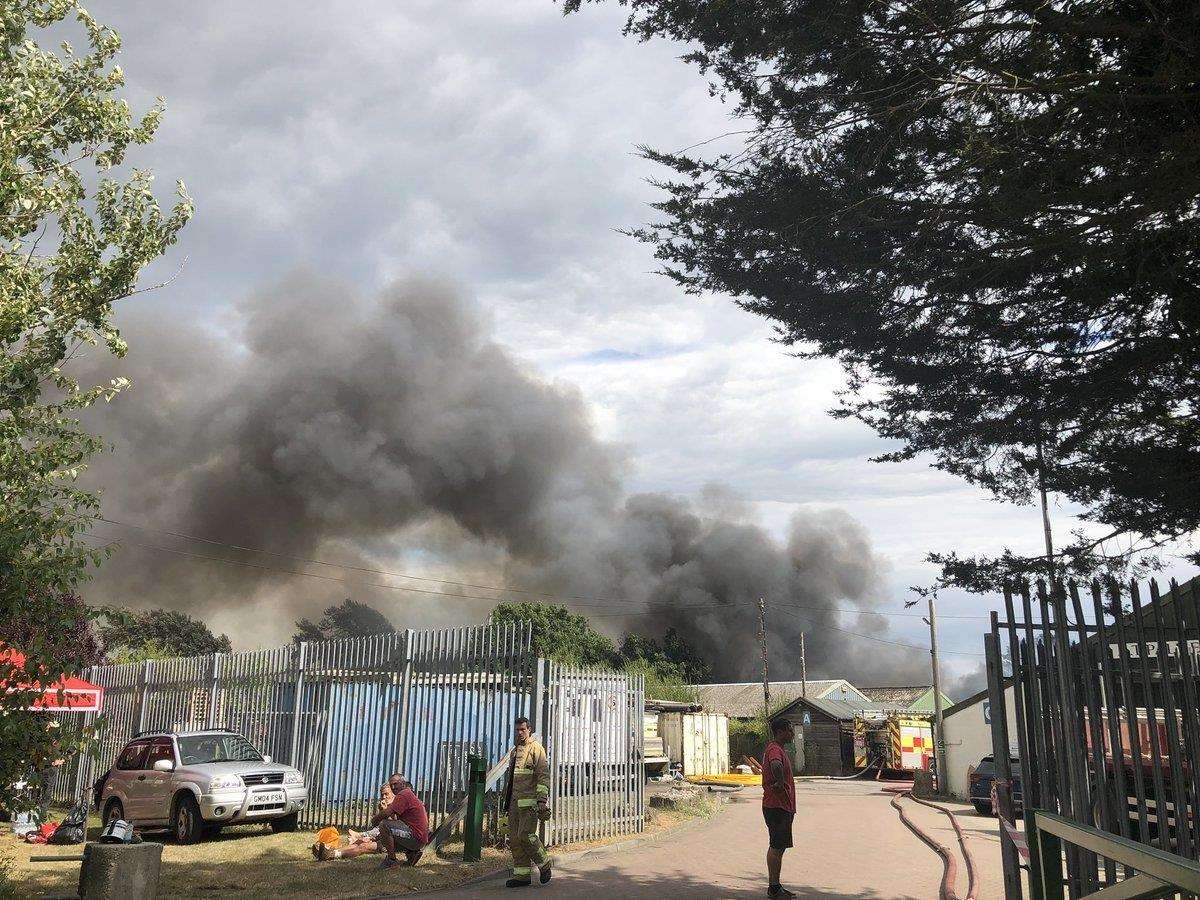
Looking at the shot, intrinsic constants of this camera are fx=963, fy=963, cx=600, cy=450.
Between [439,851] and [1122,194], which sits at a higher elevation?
[1122,194]

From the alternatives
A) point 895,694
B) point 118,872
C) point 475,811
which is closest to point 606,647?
point 895,694

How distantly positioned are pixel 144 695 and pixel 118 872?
13105mm

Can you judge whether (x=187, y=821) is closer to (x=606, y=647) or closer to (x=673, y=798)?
(x=673, y=798)

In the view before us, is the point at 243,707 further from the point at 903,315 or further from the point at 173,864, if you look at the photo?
the point at 903,315

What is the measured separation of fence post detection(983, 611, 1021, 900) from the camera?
599 centimetres

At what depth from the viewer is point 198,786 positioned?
42.9 feet

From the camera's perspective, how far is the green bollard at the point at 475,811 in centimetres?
1138

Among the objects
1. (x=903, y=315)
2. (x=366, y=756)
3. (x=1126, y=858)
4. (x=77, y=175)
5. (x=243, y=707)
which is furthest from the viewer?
(x=243, y=707)

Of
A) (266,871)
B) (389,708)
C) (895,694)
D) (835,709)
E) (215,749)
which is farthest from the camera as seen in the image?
(895,694)

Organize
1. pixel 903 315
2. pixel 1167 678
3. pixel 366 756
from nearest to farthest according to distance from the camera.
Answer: pixel 1167 678 → pixel 903 315 → pixel 366 756

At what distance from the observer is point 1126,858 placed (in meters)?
3.07

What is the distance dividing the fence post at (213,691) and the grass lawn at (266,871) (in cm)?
357

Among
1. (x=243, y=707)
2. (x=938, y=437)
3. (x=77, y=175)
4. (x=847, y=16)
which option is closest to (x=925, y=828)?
(x=938, y=437)

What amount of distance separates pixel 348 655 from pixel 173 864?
3.93 meters
